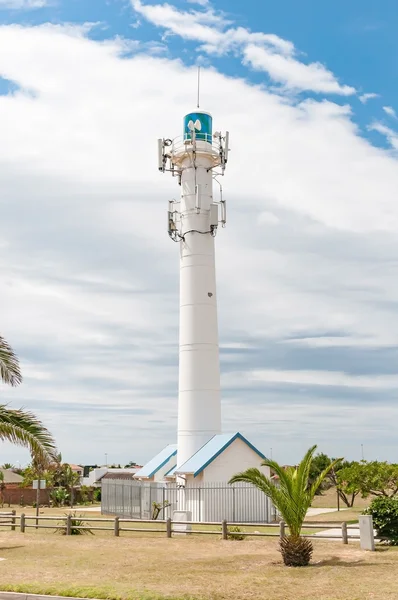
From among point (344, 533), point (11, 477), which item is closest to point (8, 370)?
point (344, 533)

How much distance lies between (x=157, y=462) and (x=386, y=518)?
21.6 m

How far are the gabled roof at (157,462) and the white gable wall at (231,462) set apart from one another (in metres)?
7.58

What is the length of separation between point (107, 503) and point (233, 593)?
91.2 feet

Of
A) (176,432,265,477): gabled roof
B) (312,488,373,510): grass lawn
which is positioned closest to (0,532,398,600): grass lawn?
(176,432,265,477): gabled roof

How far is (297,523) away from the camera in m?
18.9

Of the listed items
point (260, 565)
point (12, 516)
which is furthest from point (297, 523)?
point (12, 516)

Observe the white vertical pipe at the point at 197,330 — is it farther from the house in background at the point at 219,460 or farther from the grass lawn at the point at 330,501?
the grass lawn at the point at 330,501

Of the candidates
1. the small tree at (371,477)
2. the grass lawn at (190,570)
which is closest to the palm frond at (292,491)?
the grass lawn at (190,570)

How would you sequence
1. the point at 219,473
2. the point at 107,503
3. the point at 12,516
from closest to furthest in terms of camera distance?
the point at 12,516 → the point at 219,473 → the point at 107,503

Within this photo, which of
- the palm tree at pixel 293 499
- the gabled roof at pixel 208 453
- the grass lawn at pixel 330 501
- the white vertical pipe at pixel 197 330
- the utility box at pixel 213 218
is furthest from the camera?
the grass lawn at pixel 330 501

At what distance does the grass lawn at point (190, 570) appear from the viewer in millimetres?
14844

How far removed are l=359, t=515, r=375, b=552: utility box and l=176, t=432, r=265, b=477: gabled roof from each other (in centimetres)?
1267

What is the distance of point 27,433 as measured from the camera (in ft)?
Result: 71.5

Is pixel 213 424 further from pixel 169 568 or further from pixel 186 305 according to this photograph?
pixel 169 568
